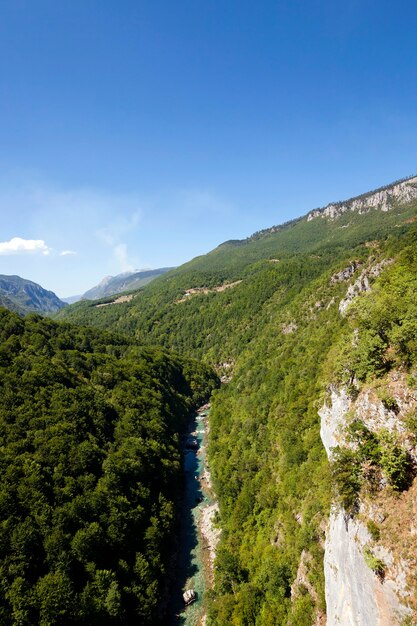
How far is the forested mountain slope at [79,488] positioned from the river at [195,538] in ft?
10.3

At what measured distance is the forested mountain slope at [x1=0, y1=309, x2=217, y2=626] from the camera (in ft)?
146

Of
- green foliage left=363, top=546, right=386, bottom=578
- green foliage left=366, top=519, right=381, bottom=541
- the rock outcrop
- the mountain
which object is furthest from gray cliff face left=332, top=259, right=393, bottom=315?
green foliage left=363, top=546, right=386, bottom=578

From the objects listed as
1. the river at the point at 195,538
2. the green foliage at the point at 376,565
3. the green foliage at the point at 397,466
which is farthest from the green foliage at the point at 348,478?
the river at the point at 195,538

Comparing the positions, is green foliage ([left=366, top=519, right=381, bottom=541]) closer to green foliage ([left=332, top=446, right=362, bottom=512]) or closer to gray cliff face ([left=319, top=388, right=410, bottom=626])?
gray cliff face ([left=319, top=388, right=410, bottom=626])

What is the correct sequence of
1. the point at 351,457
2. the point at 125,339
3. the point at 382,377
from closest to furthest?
the point at 351,457
the point at 382,377
the point at 125,339

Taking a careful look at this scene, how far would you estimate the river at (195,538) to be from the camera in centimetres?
5078

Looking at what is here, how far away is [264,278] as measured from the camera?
200m

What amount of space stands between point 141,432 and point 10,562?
1606 inches

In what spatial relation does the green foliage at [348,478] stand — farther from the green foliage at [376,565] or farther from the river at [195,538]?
the river at [195,538]

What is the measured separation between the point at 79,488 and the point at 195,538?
25.4 metres

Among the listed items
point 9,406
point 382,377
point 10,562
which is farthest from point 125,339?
point 382,377

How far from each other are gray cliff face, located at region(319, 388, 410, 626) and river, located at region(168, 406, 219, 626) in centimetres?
2838

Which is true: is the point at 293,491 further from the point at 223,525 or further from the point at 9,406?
the point at 9,406

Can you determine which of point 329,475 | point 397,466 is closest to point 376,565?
point 397,466
